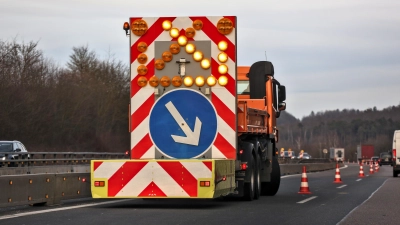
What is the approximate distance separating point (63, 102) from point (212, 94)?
58.0m

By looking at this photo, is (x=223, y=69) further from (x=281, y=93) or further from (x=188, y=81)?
(x=281, y=93)

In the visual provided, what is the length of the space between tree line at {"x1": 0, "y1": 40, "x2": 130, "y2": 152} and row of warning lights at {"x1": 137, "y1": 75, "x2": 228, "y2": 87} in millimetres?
43755

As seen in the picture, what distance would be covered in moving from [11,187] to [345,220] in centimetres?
574

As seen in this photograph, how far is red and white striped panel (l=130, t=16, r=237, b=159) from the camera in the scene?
15523 millimetres

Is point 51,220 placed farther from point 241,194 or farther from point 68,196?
point 241,194

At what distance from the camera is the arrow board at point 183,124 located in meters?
15.5

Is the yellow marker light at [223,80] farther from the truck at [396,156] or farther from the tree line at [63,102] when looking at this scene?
the tree line at [63,102]

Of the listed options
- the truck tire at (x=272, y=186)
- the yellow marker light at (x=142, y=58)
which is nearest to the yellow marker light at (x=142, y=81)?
the yellow marker light at (x=142, y=58)

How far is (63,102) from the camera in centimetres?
7225

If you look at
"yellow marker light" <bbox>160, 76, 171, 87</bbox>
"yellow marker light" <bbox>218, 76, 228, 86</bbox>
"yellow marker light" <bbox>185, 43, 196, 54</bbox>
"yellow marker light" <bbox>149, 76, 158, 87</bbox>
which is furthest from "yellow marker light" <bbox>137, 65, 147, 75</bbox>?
"yellow marker light" <bbox>218, 76, 228, 86</bbox>

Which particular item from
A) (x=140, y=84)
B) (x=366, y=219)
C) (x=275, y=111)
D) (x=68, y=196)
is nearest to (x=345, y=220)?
(x=366, y=219)

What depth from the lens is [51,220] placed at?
1227cm

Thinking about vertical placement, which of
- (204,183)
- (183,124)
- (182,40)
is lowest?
(204,183)

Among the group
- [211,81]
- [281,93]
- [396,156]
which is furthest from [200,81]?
[396,156]
